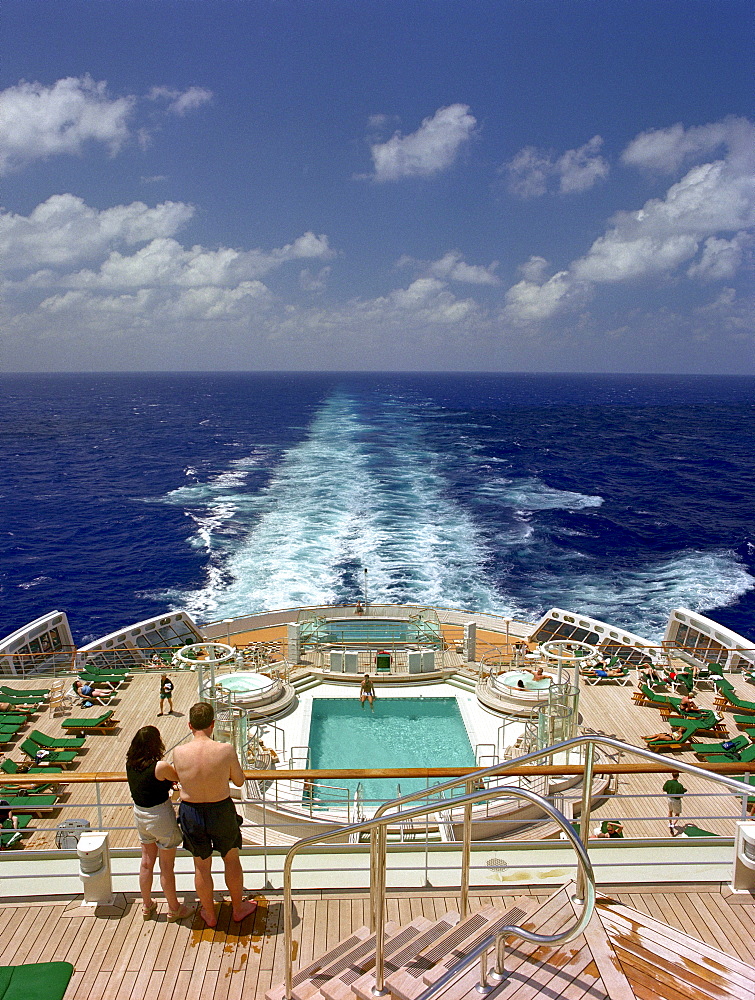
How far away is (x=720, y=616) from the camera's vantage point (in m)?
32.3

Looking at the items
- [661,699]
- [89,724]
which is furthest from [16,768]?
[661,699]

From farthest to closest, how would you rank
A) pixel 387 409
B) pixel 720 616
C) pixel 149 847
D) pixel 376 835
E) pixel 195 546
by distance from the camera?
pixel 387 409, pixel 195 546, pixel 720 616, pixel 149 847, pixel 376 835

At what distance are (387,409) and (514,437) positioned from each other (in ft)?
103

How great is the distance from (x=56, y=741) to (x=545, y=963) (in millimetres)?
14097

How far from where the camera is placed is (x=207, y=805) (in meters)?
4.96

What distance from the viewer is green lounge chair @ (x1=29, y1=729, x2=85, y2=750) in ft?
48.5

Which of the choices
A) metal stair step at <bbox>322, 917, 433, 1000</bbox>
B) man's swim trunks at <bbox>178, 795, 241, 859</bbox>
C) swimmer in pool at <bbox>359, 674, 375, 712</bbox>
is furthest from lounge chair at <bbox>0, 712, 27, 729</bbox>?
metal stair step at <bbox>322, 917, 433, 1000</bbox>

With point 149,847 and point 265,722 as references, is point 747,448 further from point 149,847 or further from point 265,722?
point 149,847

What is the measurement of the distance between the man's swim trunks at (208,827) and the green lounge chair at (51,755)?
11163 mm

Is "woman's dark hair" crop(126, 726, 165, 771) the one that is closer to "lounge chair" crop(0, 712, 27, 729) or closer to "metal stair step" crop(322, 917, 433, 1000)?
"metal stair step" crop(322, 917, 433, 1000)

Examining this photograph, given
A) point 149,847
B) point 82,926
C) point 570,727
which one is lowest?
point 570,727

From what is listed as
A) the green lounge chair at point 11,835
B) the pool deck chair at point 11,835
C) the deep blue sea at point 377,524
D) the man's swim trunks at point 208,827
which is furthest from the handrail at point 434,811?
the deep blue sea at point 377,524

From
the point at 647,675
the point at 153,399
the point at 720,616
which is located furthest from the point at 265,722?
the point at 153,399

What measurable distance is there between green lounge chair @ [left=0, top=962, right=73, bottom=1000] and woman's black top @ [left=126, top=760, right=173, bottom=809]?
1.20 m
